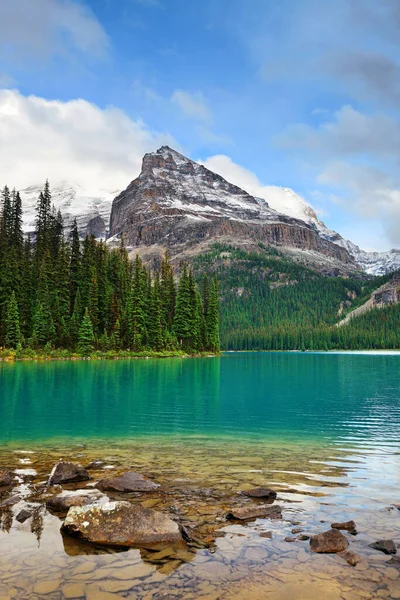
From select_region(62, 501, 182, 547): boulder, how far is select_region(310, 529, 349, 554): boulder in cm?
305

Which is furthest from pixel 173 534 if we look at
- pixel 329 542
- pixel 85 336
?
pixel 85 336

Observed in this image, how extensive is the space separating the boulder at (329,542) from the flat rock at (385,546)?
2.02 ft

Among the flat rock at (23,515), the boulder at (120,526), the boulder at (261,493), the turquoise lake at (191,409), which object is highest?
the boulder at (120,526)

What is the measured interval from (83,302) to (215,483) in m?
90.0

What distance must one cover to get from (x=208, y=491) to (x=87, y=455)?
7.81m

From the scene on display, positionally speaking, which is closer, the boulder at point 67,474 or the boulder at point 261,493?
the boulder at point 261,493

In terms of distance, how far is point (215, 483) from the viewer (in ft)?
50.8

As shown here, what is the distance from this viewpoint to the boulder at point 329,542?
9.87 m

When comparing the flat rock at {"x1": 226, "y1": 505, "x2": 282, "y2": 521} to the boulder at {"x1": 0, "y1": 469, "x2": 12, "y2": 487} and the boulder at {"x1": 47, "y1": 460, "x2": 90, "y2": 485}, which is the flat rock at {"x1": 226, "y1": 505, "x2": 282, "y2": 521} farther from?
the boulder at {"x1": 0, "y1": 469, "x2": 12, "y2": 487}

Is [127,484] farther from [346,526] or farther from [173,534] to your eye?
[346,526]

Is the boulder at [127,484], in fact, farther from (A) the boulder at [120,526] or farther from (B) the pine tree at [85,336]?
(B) the pine tree at [85,336]

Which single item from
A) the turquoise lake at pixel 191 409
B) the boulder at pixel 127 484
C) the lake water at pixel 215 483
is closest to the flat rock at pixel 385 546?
the lake water at pixel 215 483

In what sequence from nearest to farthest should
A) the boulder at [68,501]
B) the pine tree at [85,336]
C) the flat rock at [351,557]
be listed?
the flat rock at [351,557] < the boulder at [68,501] < the pine tree at [85,336]

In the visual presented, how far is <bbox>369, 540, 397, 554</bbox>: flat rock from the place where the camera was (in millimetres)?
9797
